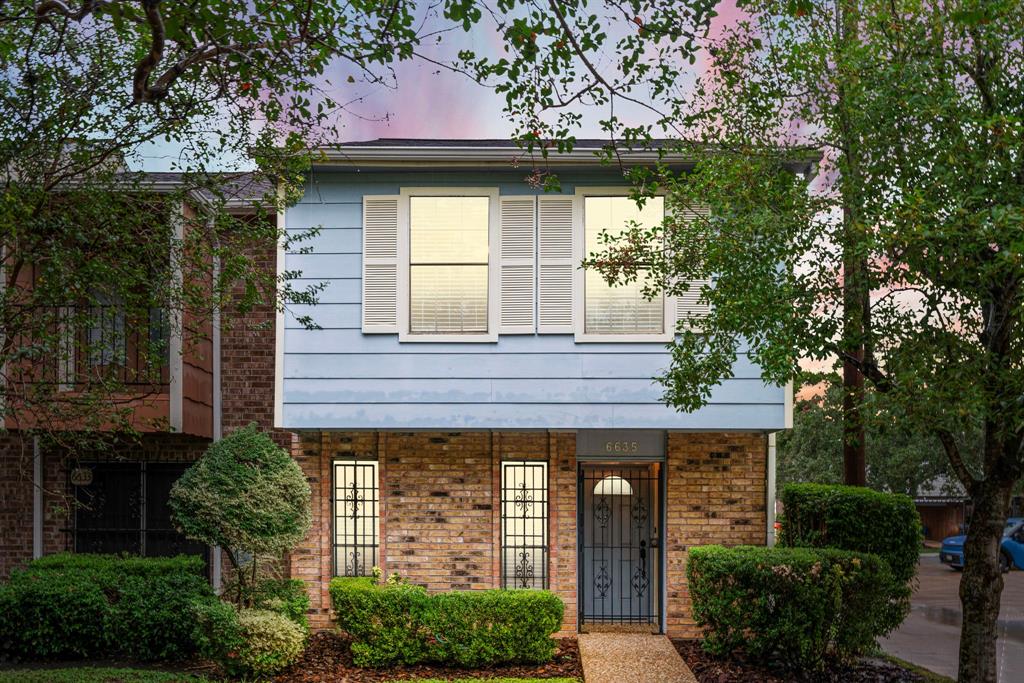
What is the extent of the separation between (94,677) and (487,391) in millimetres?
5270

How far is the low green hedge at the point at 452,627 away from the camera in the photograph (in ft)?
36.1

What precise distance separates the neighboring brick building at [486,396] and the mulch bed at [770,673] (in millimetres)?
1354

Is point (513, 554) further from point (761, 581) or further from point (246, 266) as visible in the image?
point (246, 266)

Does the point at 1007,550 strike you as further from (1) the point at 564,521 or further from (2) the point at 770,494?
(1) the point at 564,521

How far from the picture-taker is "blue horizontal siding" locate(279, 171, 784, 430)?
1184 centimetres

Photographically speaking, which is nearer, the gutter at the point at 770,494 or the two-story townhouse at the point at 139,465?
the gutter at the point at 770,494

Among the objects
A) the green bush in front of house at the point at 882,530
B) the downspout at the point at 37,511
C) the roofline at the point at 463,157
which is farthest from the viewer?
the downspout at the point at 37,511

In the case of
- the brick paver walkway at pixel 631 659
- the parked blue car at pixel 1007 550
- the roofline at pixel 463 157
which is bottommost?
the parked blue car at pixel 1007 550

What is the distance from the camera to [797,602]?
10.4 metres

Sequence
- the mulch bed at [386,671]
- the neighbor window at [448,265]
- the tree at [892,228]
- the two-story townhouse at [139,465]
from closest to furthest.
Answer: the tree at [892,228] < the mulch bed at [386,671] < the neighbor window at [448,265] < the two-story townhouse at [139,465]

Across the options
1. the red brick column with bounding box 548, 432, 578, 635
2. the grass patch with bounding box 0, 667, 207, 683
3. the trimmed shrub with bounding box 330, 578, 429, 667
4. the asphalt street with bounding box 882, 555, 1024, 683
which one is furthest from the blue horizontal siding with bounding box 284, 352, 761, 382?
the asphalt street with bounding box 882, 555, 1024, 683

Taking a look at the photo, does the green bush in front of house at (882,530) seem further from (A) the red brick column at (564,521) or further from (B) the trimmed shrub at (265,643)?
(B) the trimmed shrub at (265,643)

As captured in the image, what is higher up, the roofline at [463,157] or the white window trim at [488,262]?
the roofline at [463,157]

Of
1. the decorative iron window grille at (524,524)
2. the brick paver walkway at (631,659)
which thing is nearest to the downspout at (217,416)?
the decorative iron window grille at (524,524)
